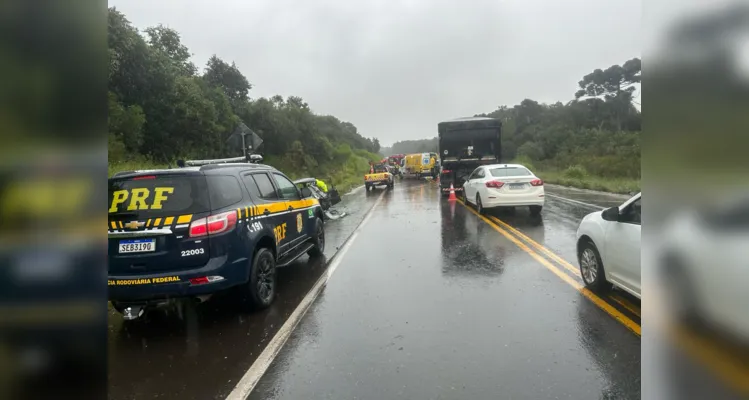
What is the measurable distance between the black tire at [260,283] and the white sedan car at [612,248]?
406 cm

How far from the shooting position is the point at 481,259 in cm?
809

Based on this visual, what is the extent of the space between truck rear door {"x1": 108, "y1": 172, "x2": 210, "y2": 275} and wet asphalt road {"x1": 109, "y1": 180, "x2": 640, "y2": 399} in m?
0.84

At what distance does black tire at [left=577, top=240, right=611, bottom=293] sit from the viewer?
5805 mm

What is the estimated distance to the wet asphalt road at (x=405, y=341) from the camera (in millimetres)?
3727

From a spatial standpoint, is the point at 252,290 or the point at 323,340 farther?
the point at 252,290

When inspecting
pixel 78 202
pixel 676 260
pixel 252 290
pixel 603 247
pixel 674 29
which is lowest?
pixel 252 290

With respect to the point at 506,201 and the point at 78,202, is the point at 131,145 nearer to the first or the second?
the point at 506,201

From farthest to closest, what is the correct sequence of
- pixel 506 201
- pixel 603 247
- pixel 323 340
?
pixel 506 201 < pixel 603 247 < pixel 323 340

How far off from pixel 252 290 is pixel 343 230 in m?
6.87

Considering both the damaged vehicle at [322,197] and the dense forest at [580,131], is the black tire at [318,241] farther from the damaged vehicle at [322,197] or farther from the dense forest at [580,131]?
the dense forest at [580,131]

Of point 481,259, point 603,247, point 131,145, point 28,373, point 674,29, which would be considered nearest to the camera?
point 28,373

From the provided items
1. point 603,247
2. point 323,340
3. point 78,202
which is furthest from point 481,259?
point 78,202

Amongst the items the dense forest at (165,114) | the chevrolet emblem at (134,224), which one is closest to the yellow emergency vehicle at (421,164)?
the dense forest at (165,114)

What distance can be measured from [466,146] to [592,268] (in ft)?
54.1
